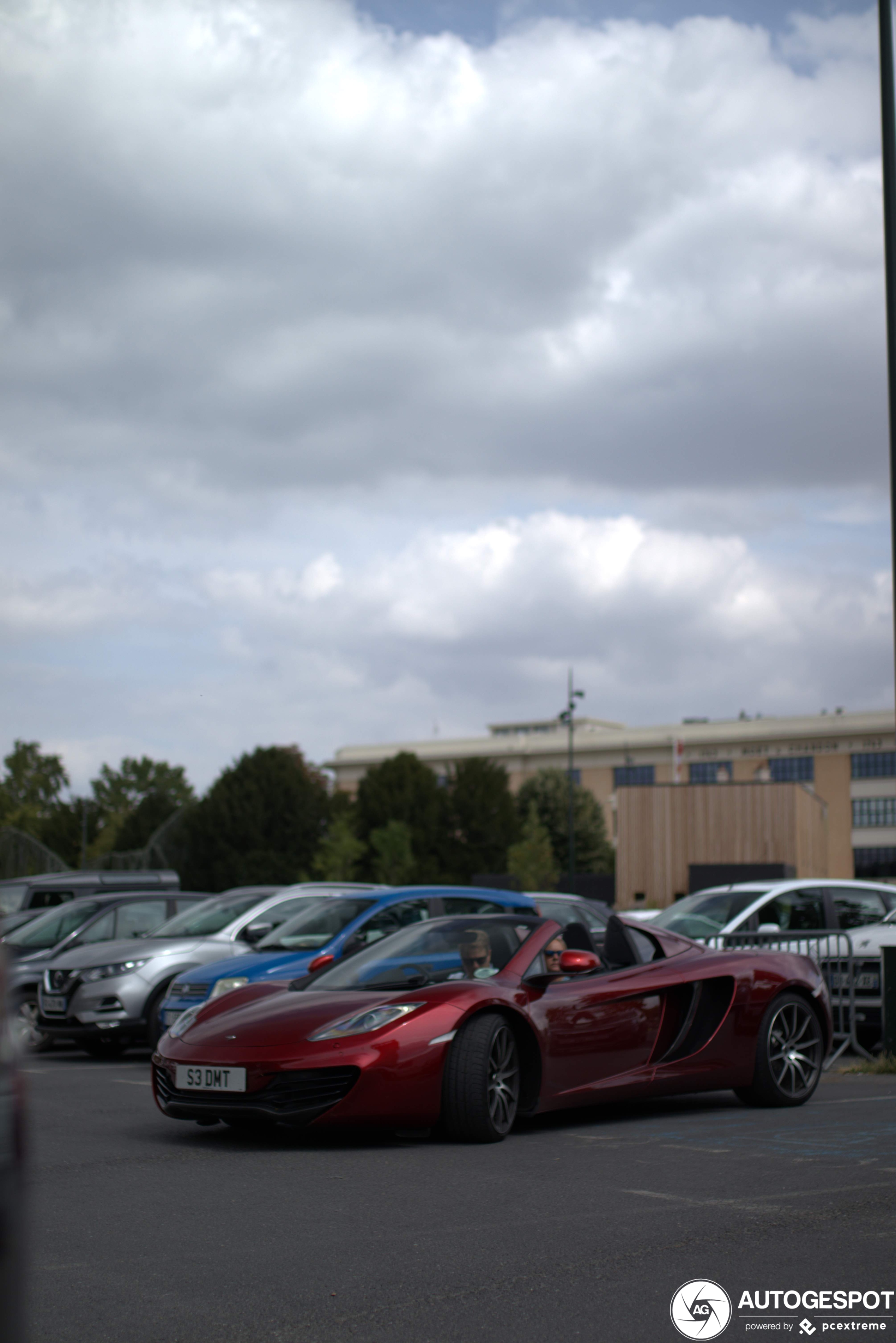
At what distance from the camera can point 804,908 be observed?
14.9 m

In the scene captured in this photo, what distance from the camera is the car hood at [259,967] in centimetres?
1166

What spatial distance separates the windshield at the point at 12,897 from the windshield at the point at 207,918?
532 cm

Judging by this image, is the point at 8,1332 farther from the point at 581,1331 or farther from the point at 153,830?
the point at 153,830

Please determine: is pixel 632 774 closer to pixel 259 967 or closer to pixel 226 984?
pixel 259 967

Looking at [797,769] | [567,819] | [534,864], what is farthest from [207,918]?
[797,769]

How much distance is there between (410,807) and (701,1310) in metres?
69.1

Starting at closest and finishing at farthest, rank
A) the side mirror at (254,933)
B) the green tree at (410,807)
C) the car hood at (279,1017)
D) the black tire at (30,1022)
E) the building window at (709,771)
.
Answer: the car hood at (279,1017) → the side mirror at (254,933) → the black tire at (30,1022) → the green tree at (410,807) → the building window at (709,771)

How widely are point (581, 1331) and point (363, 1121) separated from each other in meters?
3.19

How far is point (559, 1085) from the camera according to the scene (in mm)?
7867

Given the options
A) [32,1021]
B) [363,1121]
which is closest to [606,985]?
[363,1121]

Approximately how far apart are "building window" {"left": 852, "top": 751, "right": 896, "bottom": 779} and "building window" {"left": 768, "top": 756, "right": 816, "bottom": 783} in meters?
2.94

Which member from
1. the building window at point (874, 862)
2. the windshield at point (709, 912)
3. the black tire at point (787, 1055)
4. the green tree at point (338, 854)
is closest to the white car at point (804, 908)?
the windshield at point (709, 912)

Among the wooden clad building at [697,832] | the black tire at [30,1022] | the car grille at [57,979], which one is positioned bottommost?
the black tire at [30,1022]

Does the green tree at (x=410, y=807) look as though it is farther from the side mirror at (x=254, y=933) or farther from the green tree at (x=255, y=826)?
the side mirror at (x=254, y=933)
